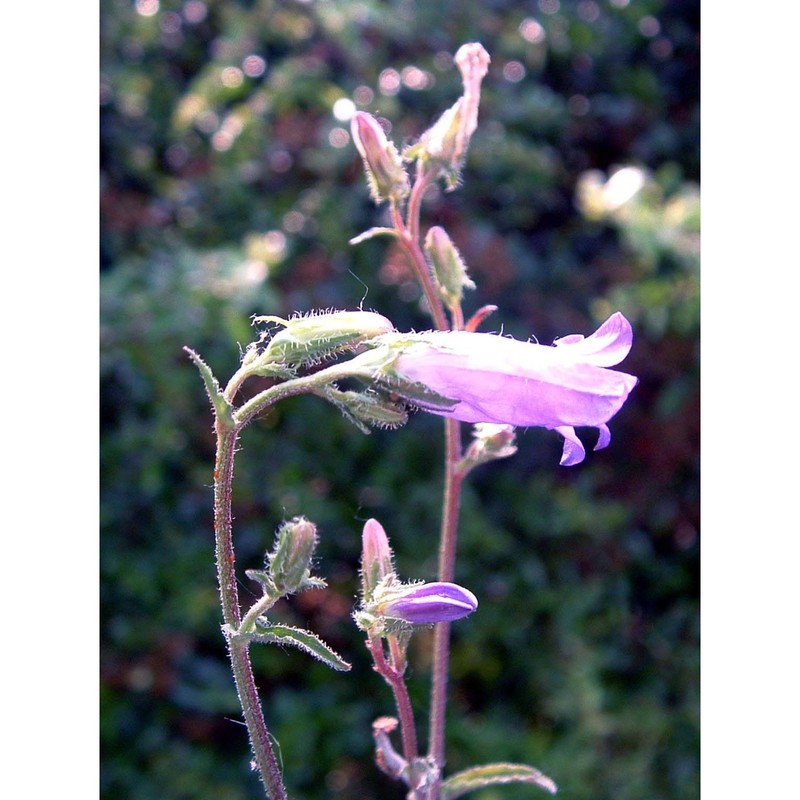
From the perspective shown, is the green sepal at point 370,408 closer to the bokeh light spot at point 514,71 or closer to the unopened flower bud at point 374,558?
the unopened flower bud at point 374,558

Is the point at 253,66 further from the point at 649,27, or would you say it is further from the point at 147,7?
the point at 649,27

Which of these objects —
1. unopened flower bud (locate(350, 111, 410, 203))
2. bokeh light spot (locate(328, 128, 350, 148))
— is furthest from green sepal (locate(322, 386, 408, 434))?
bokeh light spot (locate(328, 128, 350, 148))

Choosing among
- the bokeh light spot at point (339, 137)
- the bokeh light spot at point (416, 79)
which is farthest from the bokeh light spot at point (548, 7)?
the bokeh light spot at point (339, 137)

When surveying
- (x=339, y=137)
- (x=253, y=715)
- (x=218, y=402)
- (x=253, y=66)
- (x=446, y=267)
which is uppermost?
(x=253, y=66)

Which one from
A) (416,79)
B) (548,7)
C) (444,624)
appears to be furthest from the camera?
(548,7)

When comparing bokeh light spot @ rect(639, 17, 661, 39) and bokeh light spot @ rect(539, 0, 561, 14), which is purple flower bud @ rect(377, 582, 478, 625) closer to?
bokeh light spot @ rect(539, 0, 561, 14)

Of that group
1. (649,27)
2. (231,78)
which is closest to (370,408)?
(231,78)
